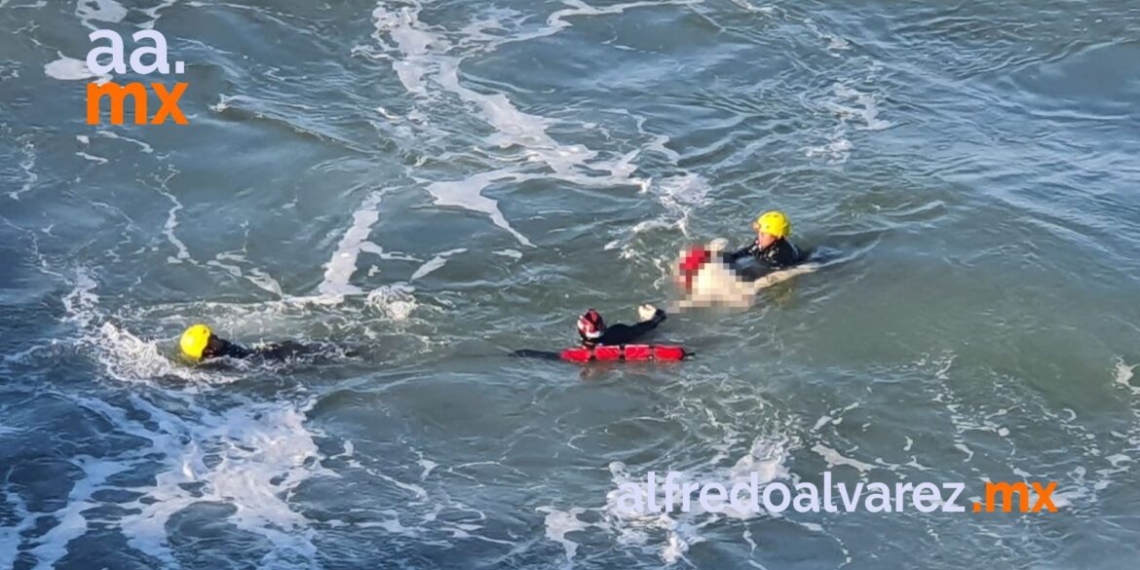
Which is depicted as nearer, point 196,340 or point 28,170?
point 196,340

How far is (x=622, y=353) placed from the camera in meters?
22.2

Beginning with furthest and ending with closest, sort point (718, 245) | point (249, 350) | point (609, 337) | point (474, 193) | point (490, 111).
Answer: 1. point (490, 111)
2. point (474, 193)
3. point (718, 245)
4. point (609, 337)
5. point (249, 350)

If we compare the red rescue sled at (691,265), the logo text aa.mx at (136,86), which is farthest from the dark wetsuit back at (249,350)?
the logo text aa.mx at (136,86)

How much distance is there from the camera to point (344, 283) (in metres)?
24.2

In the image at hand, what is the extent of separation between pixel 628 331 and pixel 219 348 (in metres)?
5.02

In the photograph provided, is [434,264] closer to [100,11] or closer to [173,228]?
[173,228]

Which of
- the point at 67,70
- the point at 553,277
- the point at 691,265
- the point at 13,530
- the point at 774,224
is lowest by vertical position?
the point at 13,530

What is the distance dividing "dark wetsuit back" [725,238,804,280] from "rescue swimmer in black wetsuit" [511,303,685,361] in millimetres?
1628

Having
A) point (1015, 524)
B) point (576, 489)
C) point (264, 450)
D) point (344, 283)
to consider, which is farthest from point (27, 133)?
point (1015, 524)

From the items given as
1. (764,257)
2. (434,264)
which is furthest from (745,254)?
(434,264)

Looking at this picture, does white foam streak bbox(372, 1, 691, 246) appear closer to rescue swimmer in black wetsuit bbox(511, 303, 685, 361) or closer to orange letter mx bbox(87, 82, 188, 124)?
rescue swimmer in black wetsuit bbox(511, 303, 685, 361)

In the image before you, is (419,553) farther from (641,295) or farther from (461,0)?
(461,0)

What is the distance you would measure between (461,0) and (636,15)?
326 cm

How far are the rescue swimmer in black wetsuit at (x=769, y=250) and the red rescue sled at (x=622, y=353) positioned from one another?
2.06 meters
